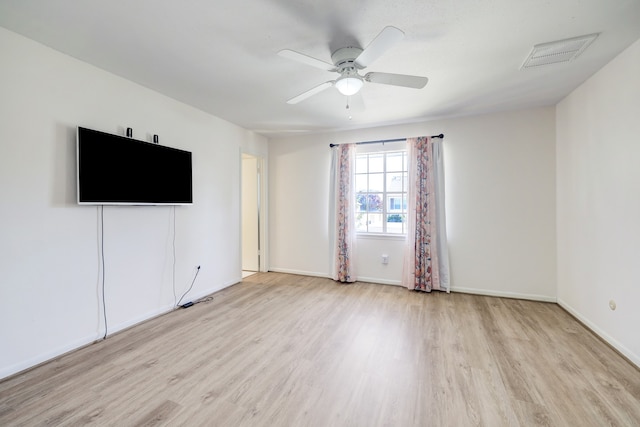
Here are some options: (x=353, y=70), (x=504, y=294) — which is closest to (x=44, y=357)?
(x=353, y=70)

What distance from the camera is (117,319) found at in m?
2.60

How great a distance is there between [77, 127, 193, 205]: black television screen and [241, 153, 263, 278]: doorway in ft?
5.64

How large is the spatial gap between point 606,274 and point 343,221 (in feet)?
10.1

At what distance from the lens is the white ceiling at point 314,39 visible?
5.52ft

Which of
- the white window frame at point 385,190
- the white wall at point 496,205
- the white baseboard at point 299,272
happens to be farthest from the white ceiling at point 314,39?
the white baseboard at point 299,272

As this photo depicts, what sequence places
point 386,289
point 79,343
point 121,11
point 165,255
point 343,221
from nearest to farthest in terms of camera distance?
1. point 121,11
2. point 79,343
3. point 165,255
4. point 386,289
5. point 343,221

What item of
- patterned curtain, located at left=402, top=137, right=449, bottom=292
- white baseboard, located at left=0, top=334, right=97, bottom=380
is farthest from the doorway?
patterned curtain, located at left=402, top=137, right=449, bottom=292

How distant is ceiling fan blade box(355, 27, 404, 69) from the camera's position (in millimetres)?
1493

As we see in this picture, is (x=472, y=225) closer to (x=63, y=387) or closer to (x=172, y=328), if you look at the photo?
(x=172, y=328)

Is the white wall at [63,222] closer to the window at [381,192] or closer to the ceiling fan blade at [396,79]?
the ceiling fan blade at [396,79]

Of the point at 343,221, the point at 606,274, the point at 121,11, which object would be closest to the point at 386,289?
the point at 343,221

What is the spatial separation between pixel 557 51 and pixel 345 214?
10.00 feet

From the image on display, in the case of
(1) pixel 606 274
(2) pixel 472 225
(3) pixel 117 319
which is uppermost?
(2) pixel 472 225

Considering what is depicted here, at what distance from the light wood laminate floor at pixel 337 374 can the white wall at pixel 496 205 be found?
2.18 feet
